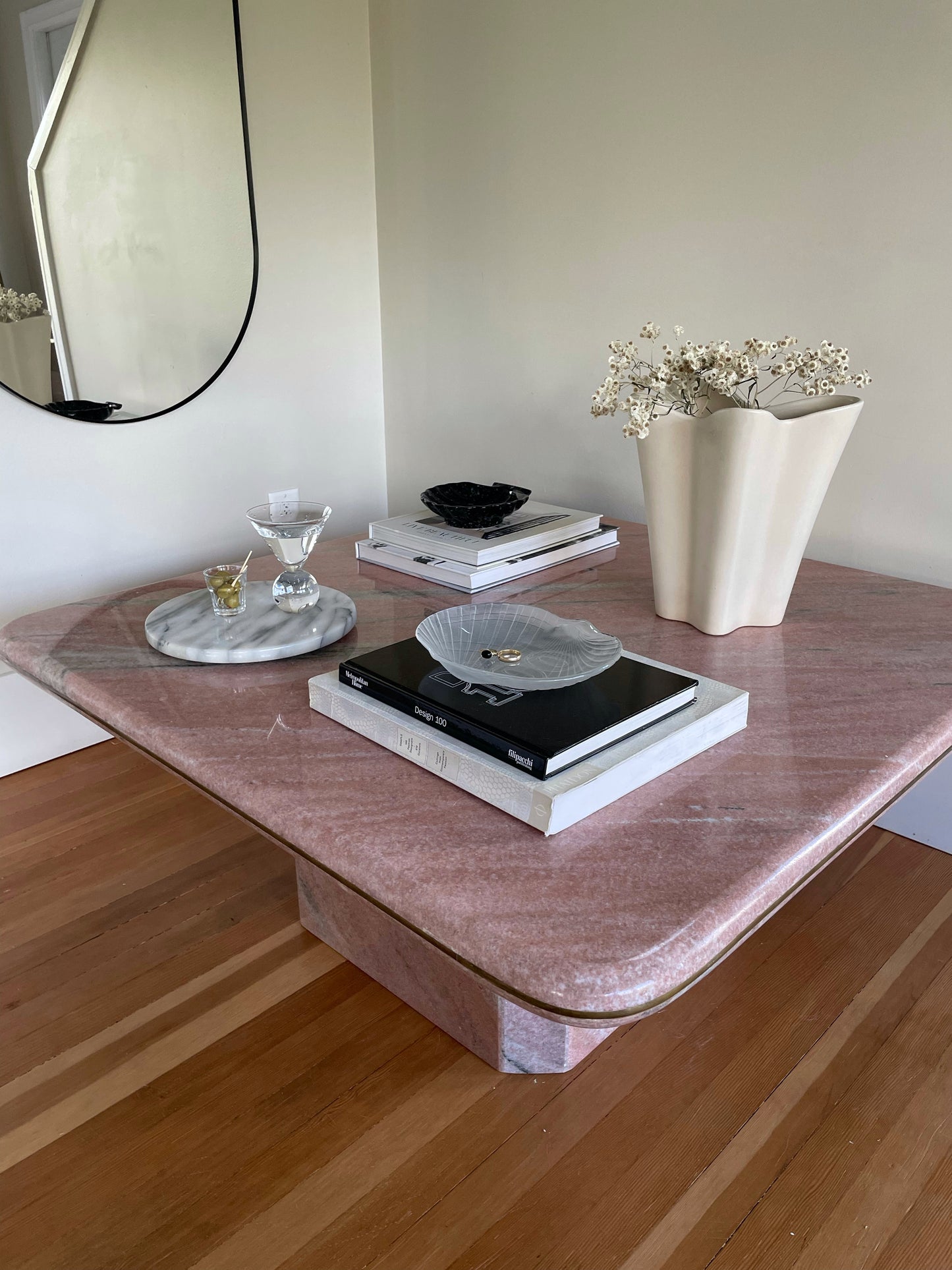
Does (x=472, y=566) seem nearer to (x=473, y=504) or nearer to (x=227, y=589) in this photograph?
(x=473, y=504)

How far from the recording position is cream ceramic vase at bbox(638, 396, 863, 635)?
38.4 inches

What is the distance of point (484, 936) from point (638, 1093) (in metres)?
0.59

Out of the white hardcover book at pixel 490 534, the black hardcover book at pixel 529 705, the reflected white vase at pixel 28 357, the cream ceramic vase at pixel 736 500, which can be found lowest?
the white hardcover book at pixel 490 534

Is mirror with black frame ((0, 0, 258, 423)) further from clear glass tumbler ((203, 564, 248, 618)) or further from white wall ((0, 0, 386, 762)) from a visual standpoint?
clear glass tumbler ((203, 564, 248, 618))

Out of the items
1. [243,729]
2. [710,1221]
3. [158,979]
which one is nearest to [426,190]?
[243,729]

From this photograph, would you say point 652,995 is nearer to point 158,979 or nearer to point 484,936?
point 484,936

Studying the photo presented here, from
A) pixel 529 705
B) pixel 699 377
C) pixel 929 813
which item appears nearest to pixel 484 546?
pixel 699 377

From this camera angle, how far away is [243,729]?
2.75 feet

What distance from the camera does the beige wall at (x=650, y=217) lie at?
1235 mm

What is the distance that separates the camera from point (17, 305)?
4.94 ft

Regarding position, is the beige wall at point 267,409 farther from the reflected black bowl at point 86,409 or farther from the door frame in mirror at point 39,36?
the door frame in mirror at point 39,36

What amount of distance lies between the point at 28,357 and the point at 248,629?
2.82 ft

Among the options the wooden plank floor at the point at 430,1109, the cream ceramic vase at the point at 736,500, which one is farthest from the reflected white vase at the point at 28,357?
the cream ceramic vase at the point at 736,500

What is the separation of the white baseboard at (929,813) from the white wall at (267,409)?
133 cm
